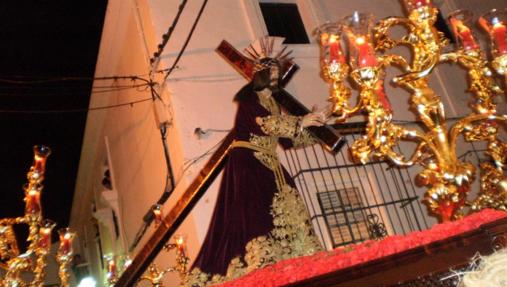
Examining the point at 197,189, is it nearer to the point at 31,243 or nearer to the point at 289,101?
the point at 289,101

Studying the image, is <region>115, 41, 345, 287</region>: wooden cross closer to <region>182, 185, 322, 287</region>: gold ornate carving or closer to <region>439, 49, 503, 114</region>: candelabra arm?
<region>182, 185, 322, 287</region>: gold ornate carving

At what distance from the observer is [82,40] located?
7.94 metres

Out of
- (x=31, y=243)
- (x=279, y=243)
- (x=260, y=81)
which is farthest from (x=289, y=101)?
(x=31, y=243)

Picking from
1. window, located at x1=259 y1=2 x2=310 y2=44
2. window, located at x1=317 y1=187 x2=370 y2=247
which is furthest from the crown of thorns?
window, located at x1=317 y1=187 x2=370 y2=247

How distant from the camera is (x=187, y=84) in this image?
5906mm

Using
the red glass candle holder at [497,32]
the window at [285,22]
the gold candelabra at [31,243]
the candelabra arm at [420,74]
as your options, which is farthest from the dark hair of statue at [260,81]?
the window at [285,22]

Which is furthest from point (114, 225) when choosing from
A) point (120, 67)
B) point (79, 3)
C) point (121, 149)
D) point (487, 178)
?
point (487, 178)

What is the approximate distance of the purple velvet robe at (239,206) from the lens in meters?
3.49

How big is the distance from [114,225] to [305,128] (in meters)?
6.84

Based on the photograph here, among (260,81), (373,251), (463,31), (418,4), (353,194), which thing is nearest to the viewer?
(373,251)

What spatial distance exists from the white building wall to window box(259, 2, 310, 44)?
0.40ft

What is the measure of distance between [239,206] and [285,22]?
412 centimetres

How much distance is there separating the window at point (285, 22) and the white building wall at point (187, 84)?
122 millimetres

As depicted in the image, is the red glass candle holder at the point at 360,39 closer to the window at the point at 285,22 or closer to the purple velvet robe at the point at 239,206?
the purple velvet robe at the point at 239,206
